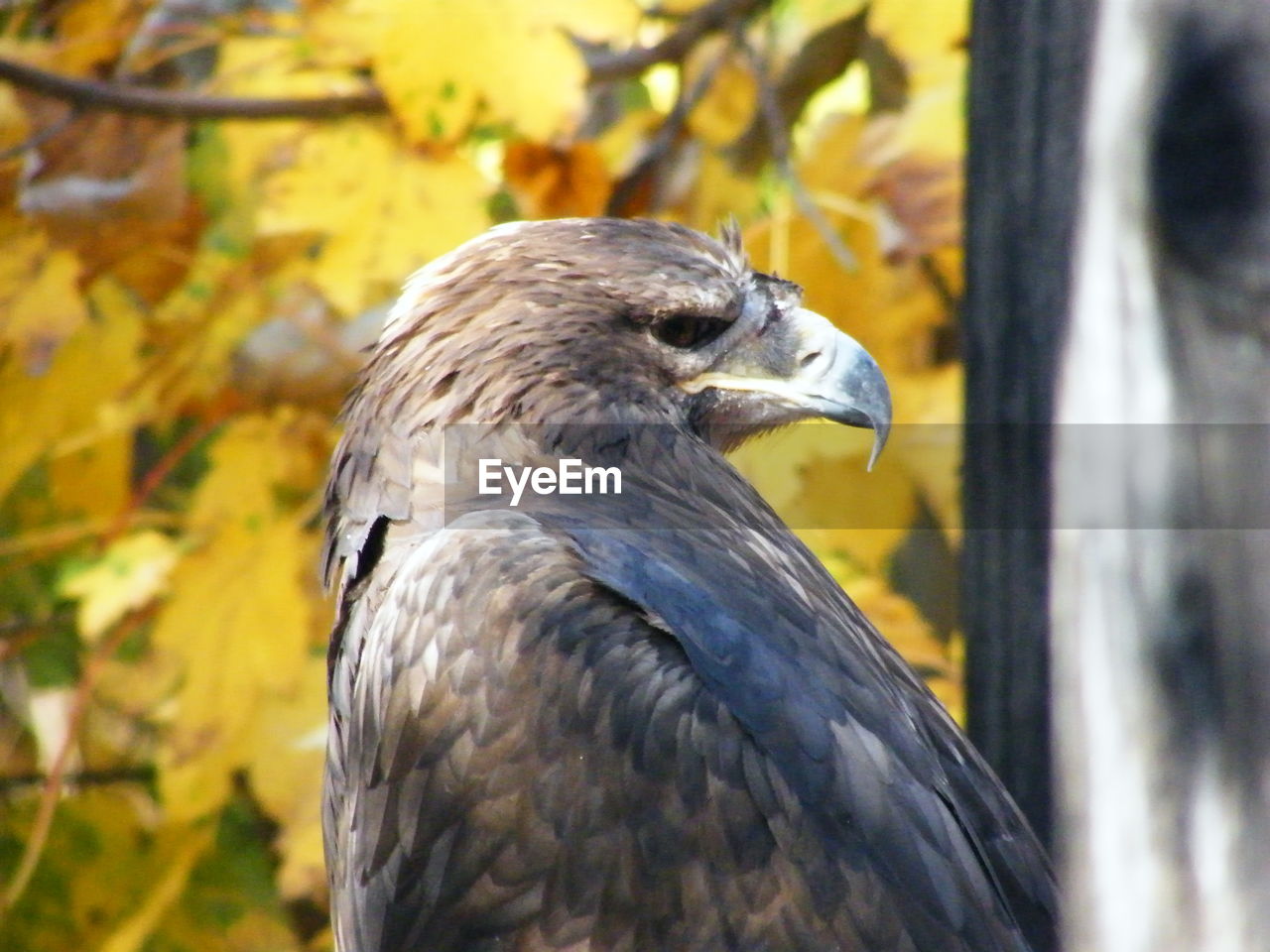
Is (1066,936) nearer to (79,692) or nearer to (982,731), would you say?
(982,731)

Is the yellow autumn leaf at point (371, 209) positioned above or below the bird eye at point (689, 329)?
above

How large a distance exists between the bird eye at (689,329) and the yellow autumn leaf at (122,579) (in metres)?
1.32

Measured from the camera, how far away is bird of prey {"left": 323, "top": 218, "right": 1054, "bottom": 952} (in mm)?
1734

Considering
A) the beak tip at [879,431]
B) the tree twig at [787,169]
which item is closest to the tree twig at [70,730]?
the tree twig at [787,169]

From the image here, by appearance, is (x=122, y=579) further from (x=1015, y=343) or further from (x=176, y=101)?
(x=1015, y=343)

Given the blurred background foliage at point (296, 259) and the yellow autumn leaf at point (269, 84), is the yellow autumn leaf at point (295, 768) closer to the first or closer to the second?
the blurred background foliage at point (296, 259)

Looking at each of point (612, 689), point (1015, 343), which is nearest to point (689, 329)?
point (612, 689)

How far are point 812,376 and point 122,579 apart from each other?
5.48ft

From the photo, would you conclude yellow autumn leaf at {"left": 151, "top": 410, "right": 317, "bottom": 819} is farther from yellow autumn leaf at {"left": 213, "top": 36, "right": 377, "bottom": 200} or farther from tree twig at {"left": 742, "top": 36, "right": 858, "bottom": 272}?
tree twig at {"left": 742, "top": 36, "right": 858, "bottom": 272}

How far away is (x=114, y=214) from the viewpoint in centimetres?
312

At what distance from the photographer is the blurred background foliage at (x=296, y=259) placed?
295cm

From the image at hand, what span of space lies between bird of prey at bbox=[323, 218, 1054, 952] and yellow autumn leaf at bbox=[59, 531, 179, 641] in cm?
102

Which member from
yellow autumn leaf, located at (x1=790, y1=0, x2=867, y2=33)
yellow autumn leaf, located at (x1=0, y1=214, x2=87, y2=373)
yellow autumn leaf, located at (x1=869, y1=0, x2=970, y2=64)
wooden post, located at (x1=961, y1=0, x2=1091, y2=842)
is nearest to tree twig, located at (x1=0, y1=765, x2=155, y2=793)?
yellow autumn leaf, located at (x1=0, y1=214, x2=87, y2=373)

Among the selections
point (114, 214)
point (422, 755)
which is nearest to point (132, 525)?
point (114, 214)
